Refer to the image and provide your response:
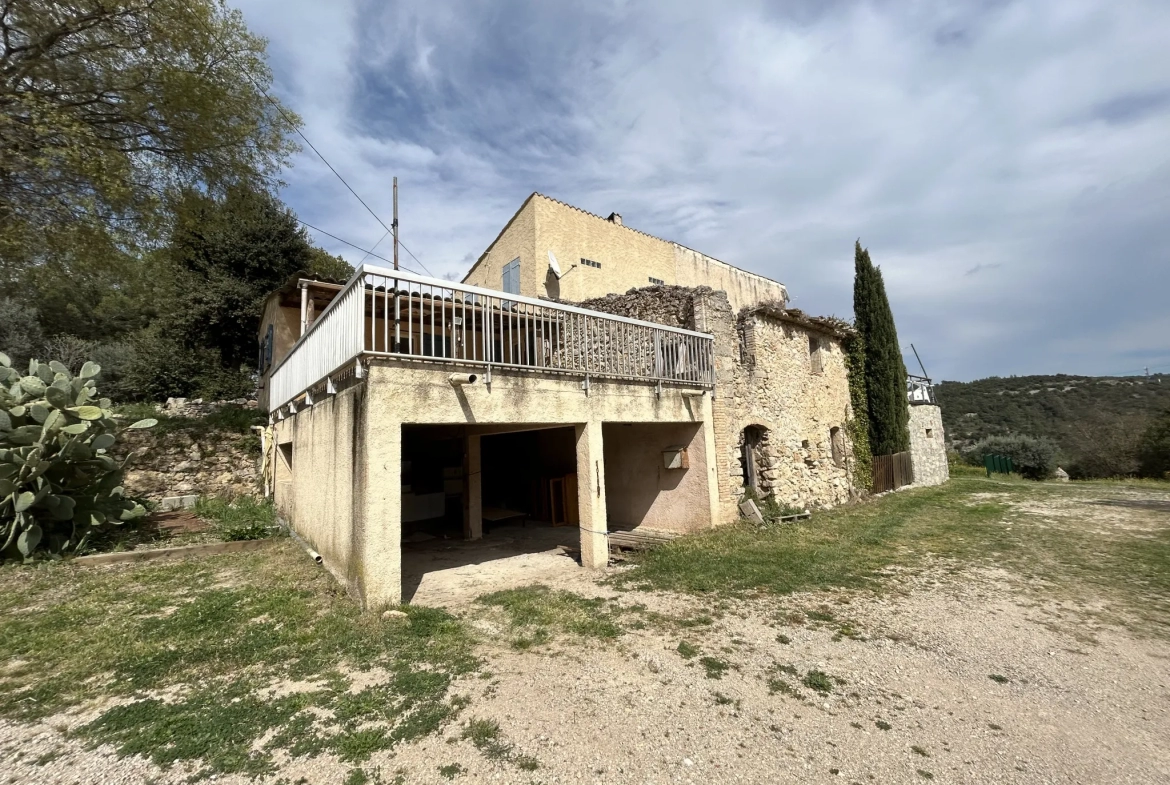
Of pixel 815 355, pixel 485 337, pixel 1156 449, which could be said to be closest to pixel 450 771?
pixel 485 337

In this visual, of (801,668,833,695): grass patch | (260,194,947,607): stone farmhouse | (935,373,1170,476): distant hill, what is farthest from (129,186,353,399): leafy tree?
(935,373,1170,476): distant hill

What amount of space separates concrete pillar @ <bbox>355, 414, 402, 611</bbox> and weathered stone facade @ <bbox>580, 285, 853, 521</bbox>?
607 centimetres

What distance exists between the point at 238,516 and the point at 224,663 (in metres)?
7.55

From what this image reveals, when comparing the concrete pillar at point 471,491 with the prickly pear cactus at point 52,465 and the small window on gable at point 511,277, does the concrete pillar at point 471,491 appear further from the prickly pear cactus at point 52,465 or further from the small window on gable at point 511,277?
the small window on gable at point 511,277

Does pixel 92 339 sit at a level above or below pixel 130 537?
above

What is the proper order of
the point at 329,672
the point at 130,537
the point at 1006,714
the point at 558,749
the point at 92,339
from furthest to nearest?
the point at 92,339
the point at 130,537
the point at 329,672
the point at 1006,714
the point at 558,749

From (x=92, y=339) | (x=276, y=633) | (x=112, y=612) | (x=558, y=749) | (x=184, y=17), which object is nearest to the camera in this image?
(x=558, y=749)

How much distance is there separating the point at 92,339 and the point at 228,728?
25.9 meters

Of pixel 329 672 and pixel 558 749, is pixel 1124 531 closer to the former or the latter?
pixel 558 749

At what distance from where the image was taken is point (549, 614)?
16.6 feet

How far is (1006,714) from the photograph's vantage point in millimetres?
3232

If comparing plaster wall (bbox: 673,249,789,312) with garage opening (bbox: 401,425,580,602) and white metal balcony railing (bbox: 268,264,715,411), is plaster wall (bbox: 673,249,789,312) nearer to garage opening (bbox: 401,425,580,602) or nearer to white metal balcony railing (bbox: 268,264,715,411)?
garage opening (bbox: 401,425,580,602)

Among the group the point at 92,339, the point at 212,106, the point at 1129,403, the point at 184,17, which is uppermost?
the point at 184,17

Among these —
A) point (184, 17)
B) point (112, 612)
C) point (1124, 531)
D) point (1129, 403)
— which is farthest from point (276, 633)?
point (1129, 403)
